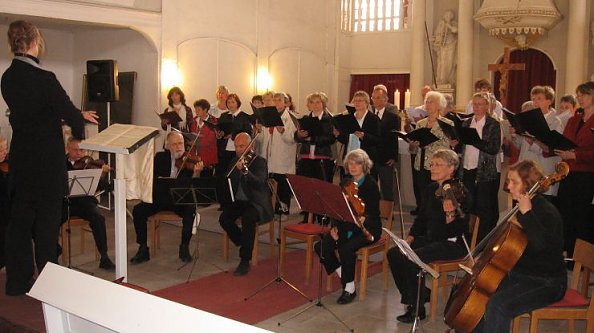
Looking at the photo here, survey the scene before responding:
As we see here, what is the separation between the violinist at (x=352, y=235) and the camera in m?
5.32

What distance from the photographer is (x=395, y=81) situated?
14.5 m

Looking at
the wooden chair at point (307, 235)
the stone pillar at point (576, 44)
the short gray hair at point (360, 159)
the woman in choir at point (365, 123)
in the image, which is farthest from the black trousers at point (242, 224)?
the stone pillar at point (576, 44)

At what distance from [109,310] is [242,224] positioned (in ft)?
14.3

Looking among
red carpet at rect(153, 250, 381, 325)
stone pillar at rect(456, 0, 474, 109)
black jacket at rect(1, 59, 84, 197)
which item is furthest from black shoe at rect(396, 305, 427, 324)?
stone pillar at rect(456, 0, 474, 109)

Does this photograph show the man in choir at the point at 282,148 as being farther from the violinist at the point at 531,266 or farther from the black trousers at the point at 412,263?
the violinist at the point at 531,266

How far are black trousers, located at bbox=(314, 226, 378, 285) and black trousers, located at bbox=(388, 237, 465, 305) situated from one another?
16.5 inches

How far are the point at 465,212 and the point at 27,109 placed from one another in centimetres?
324

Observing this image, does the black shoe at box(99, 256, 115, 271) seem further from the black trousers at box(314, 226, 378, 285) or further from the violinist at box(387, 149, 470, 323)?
the violinist at box(387, 149, 470, 323)

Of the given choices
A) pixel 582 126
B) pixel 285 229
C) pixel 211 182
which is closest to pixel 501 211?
pixel 582 126

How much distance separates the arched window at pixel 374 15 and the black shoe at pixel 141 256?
30.5 ft

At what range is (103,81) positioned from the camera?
6.43 metres

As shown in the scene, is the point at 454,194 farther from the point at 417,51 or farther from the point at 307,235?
the point at 417,51

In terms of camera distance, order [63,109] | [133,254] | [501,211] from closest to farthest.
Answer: [63,109] < [133,254] < [501,211]

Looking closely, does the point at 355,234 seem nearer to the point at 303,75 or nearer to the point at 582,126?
the point at 582,126
